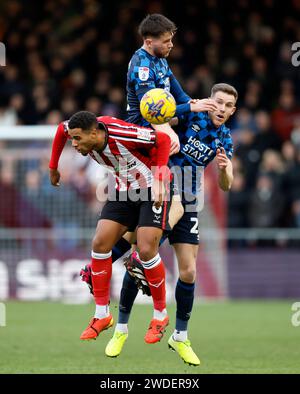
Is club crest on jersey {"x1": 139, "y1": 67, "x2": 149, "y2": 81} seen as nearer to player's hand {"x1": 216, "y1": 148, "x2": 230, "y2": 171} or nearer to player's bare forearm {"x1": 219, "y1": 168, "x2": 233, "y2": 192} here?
player's hand {"x1": 216, "y1": 148, "x2": 230, "y2": 171}

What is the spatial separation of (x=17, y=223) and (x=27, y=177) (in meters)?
0.98

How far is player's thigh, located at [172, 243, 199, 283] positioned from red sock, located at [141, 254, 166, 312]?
1.55 ft

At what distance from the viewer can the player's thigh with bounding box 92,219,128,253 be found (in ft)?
29.9

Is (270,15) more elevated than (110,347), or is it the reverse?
(270,15)

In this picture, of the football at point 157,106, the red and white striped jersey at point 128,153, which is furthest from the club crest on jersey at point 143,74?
the red and white striped jersey at point 128,153

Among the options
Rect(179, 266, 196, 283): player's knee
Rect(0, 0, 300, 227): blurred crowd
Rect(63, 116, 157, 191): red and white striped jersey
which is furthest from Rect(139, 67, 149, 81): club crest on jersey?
Rect(0, 0, 300, 227): blurred crowd

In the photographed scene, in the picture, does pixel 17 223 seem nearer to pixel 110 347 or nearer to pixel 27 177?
pixel 27 177

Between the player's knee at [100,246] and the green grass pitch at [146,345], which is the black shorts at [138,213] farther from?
the green grass pitch at [146,345]

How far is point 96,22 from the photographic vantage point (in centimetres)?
2184

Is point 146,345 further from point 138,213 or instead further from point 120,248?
point 138,213

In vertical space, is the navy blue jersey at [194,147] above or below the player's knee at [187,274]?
above

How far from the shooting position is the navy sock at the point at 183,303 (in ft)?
31.8

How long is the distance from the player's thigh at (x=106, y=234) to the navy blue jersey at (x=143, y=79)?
3.43ft

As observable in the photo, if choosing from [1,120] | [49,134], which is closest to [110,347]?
[49,134]
